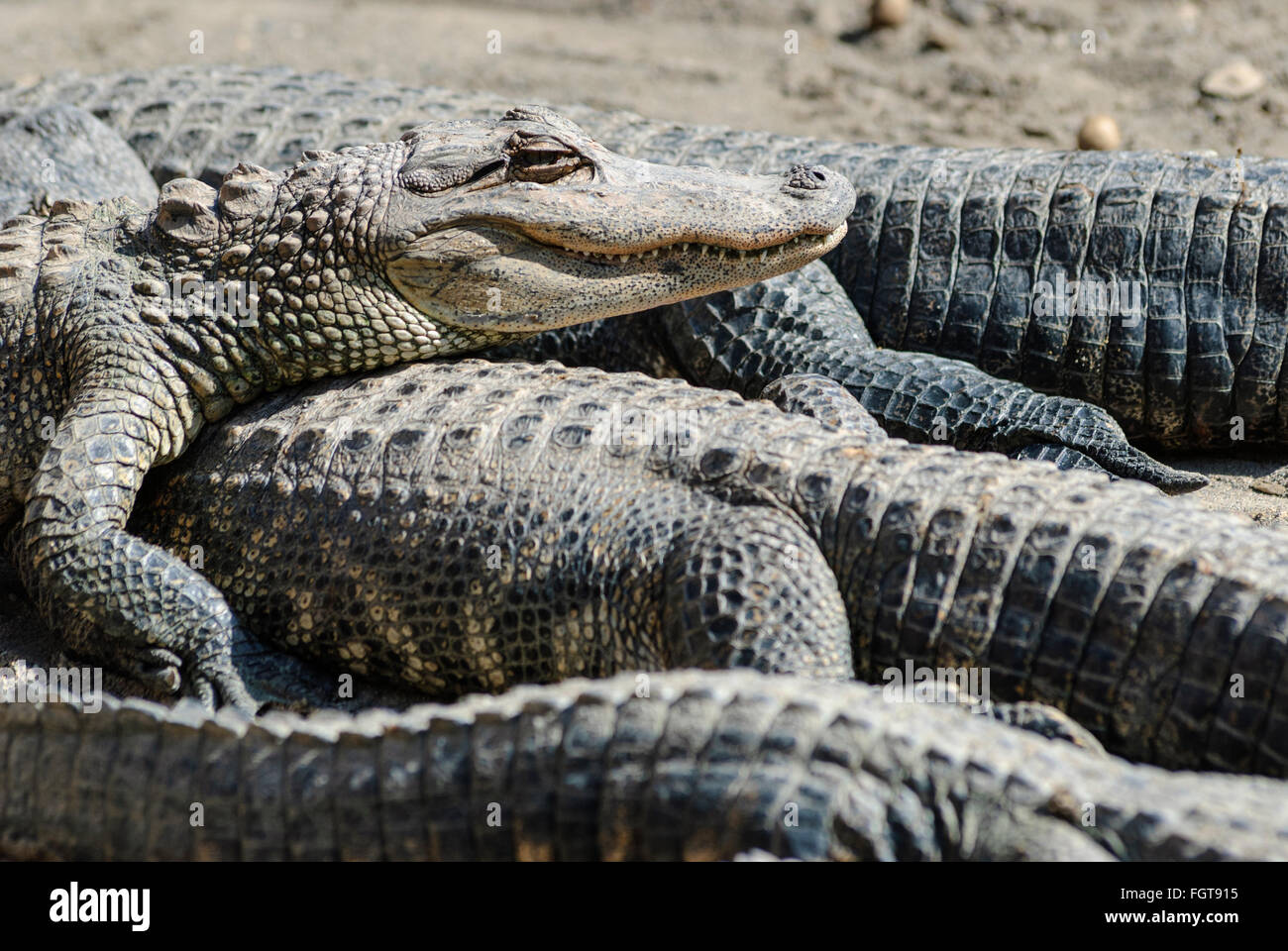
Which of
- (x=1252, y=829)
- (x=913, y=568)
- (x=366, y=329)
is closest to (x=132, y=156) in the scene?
(x=366, y=329)

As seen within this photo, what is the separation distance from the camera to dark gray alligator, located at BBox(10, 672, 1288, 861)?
223cm

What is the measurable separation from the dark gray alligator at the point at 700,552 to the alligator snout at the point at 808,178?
0.61 m

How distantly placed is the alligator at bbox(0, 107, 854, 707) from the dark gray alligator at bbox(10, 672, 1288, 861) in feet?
3.99

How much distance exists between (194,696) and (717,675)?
1.61 meters

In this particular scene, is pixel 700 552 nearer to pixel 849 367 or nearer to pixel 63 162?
pixel 849 367

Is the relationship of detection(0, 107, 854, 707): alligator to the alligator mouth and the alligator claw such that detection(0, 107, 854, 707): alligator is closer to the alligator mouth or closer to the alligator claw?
the alligator mouth

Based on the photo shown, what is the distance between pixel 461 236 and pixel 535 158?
0.30m

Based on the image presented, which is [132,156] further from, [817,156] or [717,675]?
[717,675]

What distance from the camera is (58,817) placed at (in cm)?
261

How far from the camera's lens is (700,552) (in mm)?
3008

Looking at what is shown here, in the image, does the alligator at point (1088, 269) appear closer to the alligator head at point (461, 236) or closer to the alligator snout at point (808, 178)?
the alligator snout at point (808, 178)

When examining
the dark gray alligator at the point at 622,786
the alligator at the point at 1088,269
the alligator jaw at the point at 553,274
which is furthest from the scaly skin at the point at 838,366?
the dark gray alligator at the point at 622,786

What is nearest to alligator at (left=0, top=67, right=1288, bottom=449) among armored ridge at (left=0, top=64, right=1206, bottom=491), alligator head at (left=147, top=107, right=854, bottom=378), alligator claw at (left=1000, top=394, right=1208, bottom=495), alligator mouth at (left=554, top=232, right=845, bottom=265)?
armored ridge at (left=0, top=64, right=1206, bottom=491)

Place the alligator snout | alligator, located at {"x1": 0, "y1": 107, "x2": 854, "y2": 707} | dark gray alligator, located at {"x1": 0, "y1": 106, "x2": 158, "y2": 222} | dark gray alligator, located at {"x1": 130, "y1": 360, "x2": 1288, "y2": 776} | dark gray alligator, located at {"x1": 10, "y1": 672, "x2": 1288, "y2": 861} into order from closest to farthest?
dark gray alligator, located at {"x1": 10, "y1": 672, "x2": 1288, "y2": 861} < dark gray alligator, located at {"x1": 130, "y1": 360, "x2": 1288, "y2": 776} < alligator, located at {"x1": 0, "y1": 107, "x2": 854, "y2": 707} < the alligator snout < dark gray alligator, located at {"x1": 0, "y1": 106, "x2": 158, "y2": 222}
